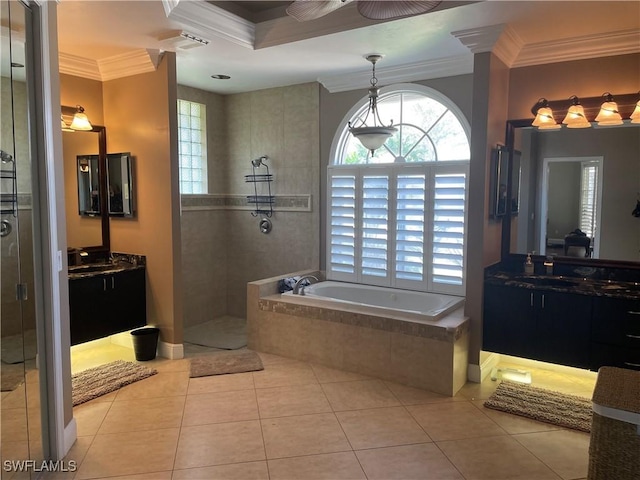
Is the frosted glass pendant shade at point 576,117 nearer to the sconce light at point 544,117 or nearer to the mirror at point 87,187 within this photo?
the sconce light at point 544,117

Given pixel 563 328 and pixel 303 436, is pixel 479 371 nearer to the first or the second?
pixel 563 328

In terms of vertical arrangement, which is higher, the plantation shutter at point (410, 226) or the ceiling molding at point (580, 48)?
the ceiling molding at point (580, 48)

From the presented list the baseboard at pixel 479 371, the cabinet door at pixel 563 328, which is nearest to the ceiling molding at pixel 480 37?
the cabinet door at pixel 563 328

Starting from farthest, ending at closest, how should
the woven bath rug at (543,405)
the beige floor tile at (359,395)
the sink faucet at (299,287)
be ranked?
the sink faucet at (299,287) < the beige floor tile at (359,395) < the woven bath rug at (543,405)

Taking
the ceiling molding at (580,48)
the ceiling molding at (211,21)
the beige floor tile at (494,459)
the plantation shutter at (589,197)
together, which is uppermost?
the ceiling molding at (211,21)

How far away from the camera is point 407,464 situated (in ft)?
8.68

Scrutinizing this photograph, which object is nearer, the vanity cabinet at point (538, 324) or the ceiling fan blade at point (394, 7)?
the ceiling fan blade at point (394, 7)

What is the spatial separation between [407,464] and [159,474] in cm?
134

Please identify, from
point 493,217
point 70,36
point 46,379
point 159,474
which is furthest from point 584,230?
point 70,36

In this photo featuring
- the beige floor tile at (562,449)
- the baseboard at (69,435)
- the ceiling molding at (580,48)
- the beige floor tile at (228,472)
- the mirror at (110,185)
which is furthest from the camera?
the mirror at (110,185)

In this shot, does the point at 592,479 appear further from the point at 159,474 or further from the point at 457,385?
the point at 159,474

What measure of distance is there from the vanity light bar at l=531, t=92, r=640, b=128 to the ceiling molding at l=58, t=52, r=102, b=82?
389cm

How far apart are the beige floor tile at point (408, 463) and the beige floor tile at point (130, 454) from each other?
110cm

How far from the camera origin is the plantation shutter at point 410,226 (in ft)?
14.5
